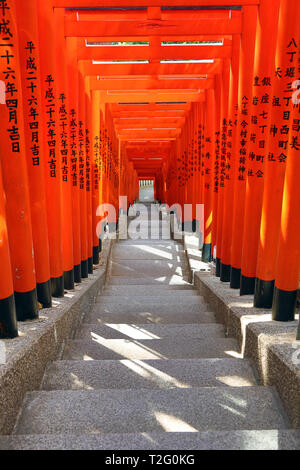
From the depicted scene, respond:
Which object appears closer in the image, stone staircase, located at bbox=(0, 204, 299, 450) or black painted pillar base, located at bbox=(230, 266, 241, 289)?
stone staircase, located at bbox=(0, 204, 299, 450)

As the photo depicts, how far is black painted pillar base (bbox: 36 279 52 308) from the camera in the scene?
3.77m

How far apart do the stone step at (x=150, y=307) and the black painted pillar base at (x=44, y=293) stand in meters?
1.05

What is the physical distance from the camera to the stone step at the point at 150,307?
4.79 m

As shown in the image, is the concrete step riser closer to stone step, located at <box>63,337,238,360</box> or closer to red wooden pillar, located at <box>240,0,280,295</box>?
red wooden pillar, located at <box>240,0,280,295</box>

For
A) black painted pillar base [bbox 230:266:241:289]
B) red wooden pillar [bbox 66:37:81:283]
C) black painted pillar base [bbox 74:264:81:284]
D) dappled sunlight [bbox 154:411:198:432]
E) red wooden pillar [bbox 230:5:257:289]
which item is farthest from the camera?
black painted pillar base [bbox 74:264:81:284]

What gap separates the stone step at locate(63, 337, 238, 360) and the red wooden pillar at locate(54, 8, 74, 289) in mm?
1660

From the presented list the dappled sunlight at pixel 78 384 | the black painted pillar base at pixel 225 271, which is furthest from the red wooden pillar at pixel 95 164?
the dappled sunlight at pixel 78 384

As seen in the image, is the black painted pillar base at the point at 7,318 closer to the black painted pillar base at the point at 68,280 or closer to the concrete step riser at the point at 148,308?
the concrete step riser at the point at 148,308

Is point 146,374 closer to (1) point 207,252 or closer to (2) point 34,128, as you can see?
(2) point 34,128

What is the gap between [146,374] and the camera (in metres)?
2.69

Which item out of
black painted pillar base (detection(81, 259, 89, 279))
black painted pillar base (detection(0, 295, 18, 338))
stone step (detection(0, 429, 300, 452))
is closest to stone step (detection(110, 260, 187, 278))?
black painted pillar base (detection(81, 259, 89, 279))

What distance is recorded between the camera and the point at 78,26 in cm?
493
